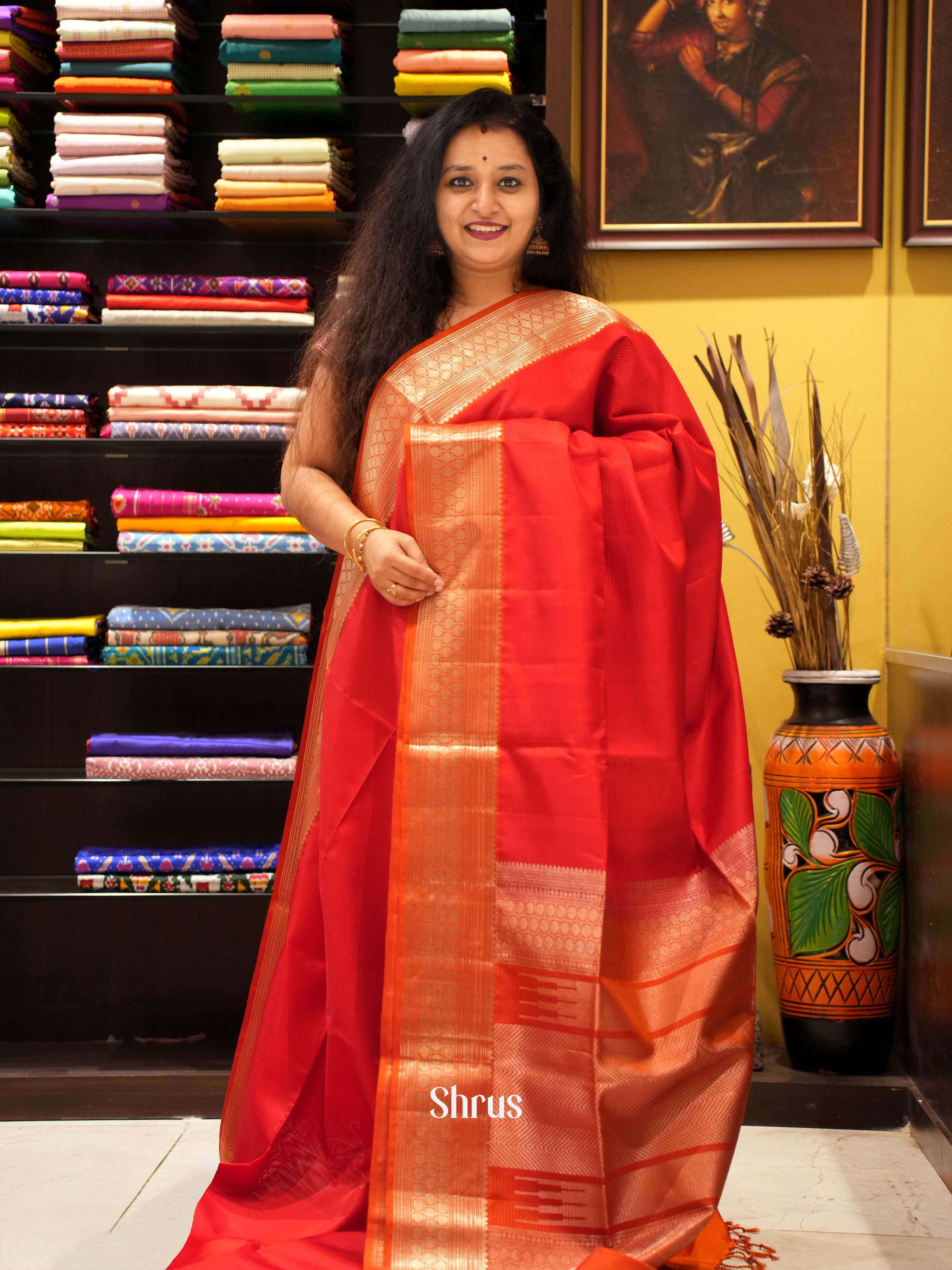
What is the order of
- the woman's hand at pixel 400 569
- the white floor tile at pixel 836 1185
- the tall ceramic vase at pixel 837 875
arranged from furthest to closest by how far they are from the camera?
the tall ceramic vase at pixel 837 875 < the white floor tile at pixel 836 1185 < the woman's hand at pixel 400 569

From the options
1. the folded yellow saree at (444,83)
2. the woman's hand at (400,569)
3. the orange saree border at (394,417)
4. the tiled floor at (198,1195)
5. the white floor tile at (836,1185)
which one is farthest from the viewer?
the folded yellow saree at (444,83)

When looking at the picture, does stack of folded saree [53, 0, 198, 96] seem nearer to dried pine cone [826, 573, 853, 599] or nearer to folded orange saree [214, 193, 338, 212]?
folded orange saree [214, 193, 338, 212]

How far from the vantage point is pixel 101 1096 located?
8.27 feet

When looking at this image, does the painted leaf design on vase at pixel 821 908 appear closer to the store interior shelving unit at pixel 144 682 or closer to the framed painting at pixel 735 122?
the store interior shelving unit at pixel 144 682

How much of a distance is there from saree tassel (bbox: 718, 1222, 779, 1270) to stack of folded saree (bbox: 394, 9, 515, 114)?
2200mm

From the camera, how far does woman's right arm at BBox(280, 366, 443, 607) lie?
1.63 m

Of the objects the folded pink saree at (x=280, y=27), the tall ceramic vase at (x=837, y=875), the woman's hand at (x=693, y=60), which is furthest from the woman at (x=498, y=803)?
the woman's hand at (x=693, y=60)

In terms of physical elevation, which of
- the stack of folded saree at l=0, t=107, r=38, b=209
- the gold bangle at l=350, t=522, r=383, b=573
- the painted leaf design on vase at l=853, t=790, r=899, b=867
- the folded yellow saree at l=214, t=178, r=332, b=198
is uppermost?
the stack of folded saree at l=0, t=107, r=38, b=209

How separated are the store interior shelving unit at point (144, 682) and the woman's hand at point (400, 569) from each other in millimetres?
1171

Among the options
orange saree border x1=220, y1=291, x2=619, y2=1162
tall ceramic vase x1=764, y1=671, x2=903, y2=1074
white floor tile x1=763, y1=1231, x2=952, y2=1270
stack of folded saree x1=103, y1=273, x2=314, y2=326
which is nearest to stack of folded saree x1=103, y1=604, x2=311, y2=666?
stack of folded saree x1=103, y1=273, x2=314, y2=326

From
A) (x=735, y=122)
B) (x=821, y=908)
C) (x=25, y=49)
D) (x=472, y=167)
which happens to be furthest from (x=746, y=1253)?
(x=25, y=49)

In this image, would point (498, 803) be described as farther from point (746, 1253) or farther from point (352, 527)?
point (746, 1253)

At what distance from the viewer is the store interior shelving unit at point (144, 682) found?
2820mm

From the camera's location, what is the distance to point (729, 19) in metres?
2.73
